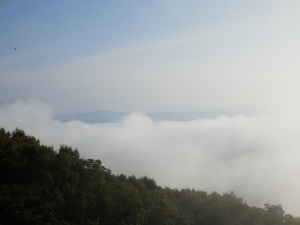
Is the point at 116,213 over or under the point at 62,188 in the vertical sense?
under

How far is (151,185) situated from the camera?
1276 inches

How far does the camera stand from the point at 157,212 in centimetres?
2072

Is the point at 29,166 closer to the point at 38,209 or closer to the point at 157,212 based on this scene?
the point at 38,209

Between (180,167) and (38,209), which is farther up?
(180,167)

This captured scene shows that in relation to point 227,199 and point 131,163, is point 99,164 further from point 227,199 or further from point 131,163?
point 131,163

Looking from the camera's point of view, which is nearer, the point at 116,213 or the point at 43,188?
the point at 43,188

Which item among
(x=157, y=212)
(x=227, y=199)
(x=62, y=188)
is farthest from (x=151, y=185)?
(x=62, y=188)

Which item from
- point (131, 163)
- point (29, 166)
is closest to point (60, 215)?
point (29, 166)

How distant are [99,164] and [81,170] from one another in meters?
1.69

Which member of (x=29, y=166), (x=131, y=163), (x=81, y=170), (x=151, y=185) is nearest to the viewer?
(x=29, y=166)

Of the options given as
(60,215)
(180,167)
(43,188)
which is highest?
(180,167)

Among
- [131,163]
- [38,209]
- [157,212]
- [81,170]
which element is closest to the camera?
[38,209]

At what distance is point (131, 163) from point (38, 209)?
176390 millimetres

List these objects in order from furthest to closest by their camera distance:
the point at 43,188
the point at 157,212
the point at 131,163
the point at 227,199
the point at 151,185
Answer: the point at 131,163 → the point at 151,185 → the point at 227,199 → the point at 157,212 → the point at 43,188
